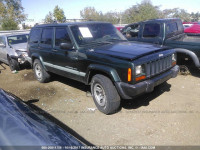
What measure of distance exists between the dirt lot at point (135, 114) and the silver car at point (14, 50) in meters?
2.30

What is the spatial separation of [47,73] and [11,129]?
164 inches

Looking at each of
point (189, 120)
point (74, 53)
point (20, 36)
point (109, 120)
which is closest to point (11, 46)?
point (20, 36)

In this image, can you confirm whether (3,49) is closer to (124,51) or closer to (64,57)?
(64,57)

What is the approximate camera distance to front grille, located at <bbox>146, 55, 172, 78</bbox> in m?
3.44

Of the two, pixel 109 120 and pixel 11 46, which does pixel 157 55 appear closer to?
pixel 109 120

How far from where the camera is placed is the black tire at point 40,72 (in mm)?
5781

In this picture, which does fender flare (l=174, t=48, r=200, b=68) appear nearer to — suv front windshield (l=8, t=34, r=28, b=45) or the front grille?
the front grille

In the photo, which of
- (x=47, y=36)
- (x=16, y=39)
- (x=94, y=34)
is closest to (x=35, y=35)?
(x=47, y=36)

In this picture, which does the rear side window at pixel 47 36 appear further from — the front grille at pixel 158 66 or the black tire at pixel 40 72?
the front grille at pixel 158 66

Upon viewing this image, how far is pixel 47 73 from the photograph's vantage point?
5812 millimetres

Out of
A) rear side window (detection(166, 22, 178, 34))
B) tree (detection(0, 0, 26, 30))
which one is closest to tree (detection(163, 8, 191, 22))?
tree (detection(0, 0, 26, 30))

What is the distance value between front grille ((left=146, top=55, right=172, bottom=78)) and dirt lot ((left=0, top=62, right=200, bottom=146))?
0.85m

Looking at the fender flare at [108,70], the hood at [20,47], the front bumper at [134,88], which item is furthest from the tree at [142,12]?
the front bumper at [134,88]

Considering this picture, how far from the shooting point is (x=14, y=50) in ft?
25.5
